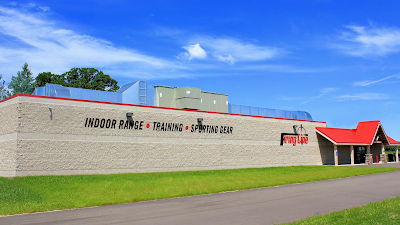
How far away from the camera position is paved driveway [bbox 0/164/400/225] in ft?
38.3

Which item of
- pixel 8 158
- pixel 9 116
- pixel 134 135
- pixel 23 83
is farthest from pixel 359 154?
pixel 23 83

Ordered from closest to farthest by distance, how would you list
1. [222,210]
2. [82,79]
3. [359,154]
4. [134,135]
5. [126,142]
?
[222,210] → [126,142] → [134,135] → [359,154] → [82,79]

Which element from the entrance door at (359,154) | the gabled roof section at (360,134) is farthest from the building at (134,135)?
the entrance door at (359,154)

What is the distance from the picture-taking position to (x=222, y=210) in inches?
528

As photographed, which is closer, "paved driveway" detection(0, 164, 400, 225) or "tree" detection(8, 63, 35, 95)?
"paved driveway" detection(0, 164, 400, 225)

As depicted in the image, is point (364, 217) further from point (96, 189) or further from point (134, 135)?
point (134, 135)

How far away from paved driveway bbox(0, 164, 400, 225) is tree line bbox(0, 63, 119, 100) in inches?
2097

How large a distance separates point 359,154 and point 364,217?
134 ft

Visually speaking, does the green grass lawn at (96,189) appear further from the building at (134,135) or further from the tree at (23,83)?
the tree at (23,83)

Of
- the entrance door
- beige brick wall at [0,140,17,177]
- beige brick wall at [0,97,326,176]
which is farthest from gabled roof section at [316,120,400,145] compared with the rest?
beige brick wall at [0,140,17,177]

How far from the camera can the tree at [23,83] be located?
226 feet

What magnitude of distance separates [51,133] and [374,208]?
20.3 metres

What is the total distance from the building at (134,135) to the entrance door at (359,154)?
6.63 metres

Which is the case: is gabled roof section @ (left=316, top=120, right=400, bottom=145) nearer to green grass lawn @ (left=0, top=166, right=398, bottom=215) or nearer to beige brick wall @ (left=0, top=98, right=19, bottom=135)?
green grass lawn @ (left=0, top=166, right=398, bottom=215)
